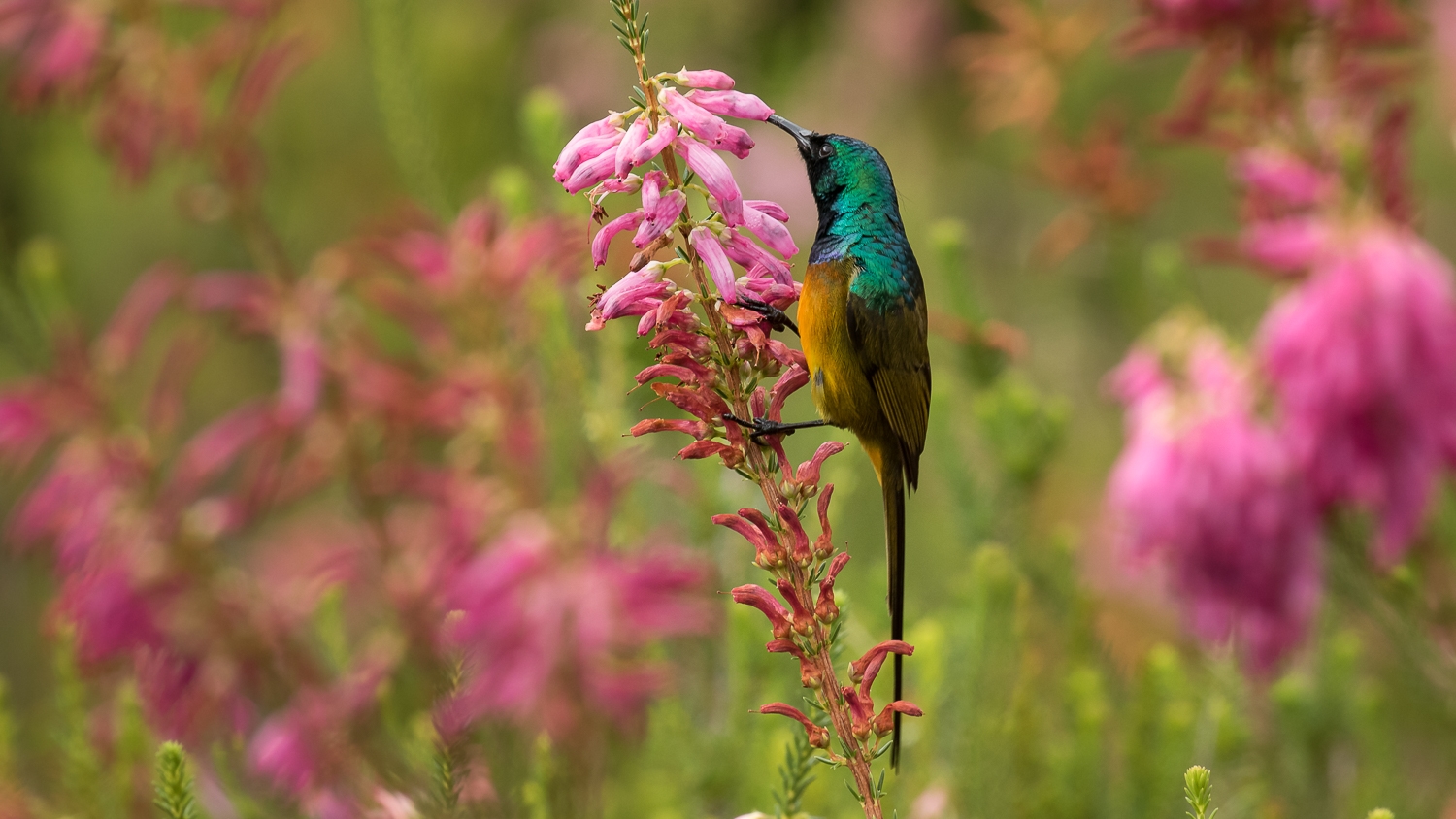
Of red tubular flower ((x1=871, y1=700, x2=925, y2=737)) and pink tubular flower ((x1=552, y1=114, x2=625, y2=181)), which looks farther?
pink tubular flower ((x1=552, y1=114, x2=625, y2=181))

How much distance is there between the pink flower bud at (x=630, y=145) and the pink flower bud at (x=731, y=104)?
0.06 metres

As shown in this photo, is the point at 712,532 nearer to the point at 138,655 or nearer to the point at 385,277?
the point at 385,277

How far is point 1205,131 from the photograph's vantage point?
2.26 metres

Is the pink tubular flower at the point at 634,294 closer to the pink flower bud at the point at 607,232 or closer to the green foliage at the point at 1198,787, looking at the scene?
the pink flower bud at the point at 607,232

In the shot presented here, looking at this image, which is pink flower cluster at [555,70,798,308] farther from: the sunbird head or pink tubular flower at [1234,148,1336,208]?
pink tubular flower at [1234,148,1336,208]

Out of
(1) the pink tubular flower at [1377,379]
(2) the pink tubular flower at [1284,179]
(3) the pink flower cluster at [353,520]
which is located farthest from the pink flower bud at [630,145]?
(2) the pink tubular flower at [1284,179]

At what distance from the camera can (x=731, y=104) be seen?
103 cm

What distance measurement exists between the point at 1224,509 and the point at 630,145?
137 cm

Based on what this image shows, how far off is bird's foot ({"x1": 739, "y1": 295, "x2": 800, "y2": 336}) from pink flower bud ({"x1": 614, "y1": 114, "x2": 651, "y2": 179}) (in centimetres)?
18

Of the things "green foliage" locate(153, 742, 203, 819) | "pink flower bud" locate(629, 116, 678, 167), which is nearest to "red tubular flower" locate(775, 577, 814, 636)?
"pink flower bud" locate(629, 116, 678, 167)

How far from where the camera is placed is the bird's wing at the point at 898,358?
1428 millimetres

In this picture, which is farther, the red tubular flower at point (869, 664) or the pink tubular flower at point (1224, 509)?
the pink tubular flower at point (1224, 509)

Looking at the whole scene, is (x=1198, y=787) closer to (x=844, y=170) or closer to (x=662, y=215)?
(x=662, y=215)

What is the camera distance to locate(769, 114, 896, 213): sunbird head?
145 centimetres
